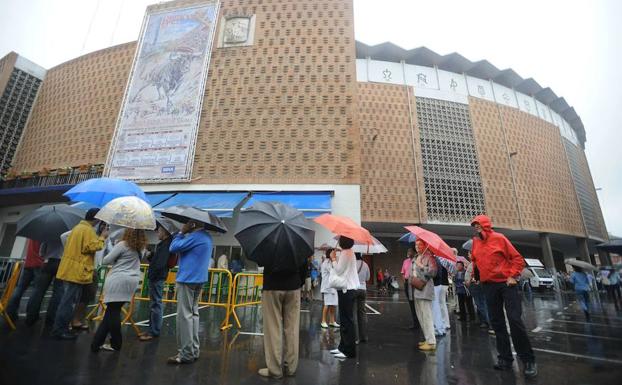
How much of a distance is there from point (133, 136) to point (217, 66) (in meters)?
5.14

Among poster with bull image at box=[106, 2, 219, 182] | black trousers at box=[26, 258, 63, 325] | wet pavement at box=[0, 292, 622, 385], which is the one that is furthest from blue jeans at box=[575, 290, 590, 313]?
poster with bull image at box=[106, 2, 219, 182]

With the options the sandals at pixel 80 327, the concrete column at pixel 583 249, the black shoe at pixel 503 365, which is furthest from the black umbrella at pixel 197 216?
the concrete column at pixel 583 249

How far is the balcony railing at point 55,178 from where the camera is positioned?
13.8m

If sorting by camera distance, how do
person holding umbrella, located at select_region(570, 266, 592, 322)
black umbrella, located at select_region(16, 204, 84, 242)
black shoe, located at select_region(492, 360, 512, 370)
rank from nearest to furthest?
1. black shoe, located at select_region(492, 360, 512, 370)
2. black umbrella, located at select_region(16, 204, 84, 242)
3. person holding umbrella, located at select_region(570, 266, 592, 322)

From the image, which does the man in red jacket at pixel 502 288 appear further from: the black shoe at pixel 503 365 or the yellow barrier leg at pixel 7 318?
the yellow barrier leg at pixel 7 318

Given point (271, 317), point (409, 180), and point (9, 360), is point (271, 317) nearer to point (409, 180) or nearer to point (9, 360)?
point (9, 360)

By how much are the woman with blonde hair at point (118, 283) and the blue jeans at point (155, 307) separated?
798mm

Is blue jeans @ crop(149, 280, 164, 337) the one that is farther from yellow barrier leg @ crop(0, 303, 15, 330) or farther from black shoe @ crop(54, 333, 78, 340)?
yellow barrier leg @ crop(0, 303, 15, 330)

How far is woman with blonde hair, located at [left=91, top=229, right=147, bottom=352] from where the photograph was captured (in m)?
3.53

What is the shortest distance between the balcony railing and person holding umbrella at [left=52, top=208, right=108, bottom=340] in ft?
38.4

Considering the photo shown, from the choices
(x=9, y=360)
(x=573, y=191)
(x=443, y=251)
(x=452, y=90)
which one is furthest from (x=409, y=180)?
(x=9, y=360)

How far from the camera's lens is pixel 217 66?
14.1 metres

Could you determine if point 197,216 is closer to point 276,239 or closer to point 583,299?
point 276,239

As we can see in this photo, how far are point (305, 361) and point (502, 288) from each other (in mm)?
2751
